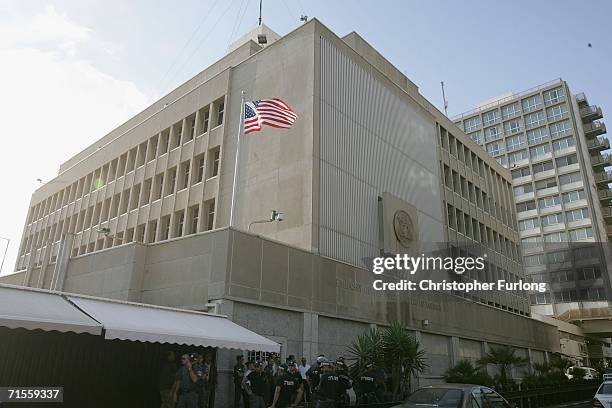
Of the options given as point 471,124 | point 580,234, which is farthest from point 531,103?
point 580,234

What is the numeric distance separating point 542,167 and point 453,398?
78483mm

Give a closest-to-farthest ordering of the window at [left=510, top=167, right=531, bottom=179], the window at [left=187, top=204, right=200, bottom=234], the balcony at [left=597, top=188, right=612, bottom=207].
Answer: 1. the window at [left=187, top=204, right=200, bottom=234]
2. the balcony at [left=597, top=188, right=612, bottom=207]
3. the window at [left=510, top=167, right=531, bottom=179]

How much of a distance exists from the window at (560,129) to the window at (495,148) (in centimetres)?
872

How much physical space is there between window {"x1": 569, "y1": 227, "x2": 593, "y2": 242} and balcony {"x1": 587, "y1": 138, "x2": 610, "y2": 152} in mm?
16437

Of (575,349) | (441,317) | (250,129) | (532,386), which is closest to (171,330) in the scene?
(250,129)

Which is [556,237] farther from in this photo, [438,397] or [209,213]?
[438,397]

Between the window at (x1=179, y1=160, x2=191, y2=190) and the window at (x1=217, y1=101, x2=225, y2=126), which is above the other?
the window at (x1=217, y1=101, x2=225, y2=126)

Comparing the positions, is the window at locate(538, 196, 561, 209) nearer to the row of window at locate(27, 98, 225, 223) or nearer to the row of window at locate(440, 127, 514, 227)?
the row of window at locate(440, 127, 514, 227)

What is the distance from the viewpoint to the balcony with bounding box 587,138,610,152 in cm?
7794

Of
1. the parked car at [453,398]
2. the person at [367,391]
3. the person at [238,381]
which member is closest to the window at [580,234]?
the person at [367,391]

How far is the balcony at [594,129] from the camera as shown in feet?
259

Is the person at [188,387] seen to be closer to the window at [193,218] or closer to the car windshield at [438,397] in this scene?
the car windshield at [438,397]

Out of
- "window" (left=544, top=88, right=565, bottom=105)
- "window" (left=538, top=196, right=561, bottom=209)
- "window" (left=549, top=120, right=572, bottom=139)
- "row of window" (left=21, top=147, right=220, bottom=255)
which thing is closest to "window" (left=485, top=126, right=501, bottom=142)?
"window" (left=544, top=88, right=565, bottom=105)

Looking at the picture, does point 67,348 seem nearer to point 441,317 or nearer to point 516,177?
point 441,317
